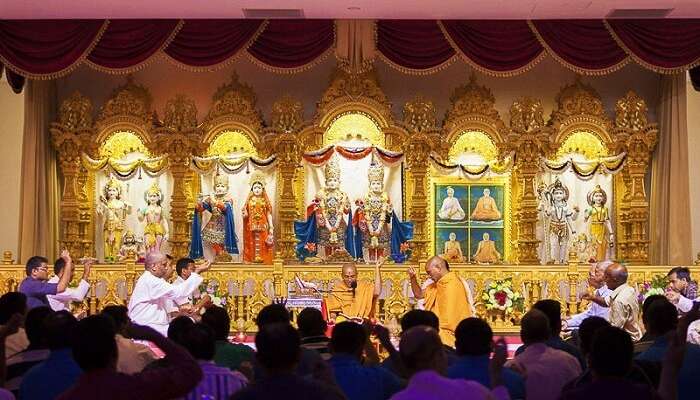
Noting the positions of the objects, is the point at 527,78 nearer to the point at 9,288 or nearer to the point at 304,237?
the point at 304,237

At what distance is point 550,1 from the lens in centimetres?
1490

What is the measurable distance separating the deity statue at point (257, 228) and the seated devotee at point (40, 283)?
639cm

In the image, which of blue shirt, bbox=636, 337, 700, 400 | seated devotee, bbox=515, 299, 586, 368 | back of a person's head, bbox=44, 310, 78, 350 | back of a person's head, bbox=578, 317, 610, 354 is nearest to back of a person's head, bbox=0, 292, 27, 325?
back of a person's head, bbox=44, 310, 78, 350

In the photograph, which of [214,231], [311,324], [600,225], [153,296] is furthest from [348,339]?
[600,225]

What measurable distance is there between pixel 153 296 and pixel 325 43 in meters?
6.52

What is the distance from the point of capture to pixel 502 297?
14734 mm

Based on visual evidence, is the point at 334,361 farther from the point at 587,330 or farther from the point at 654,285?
the point at 654,285

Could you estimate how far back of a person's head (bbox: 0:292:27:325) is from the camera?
23.5 feet

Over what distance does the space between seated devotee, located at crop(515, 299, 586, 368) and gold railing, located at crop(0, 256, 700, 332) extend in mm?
7251

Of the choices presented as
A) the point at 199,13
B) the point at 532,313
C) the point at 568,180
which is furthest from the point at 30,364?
the point at 568,180

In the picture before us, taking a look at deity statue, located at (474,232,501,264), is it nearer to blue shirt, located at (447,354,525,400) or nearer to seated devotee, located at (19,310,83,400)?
blue shirt, located at (447,354,525,400)

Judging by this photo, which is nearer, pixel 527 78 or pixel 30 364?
pixel 30 364

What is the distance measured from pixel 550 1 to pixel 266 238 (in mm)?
5523

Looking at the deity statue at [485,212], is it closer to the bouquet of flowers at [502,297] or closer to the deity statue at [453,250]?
the deity statue at [453,250]
